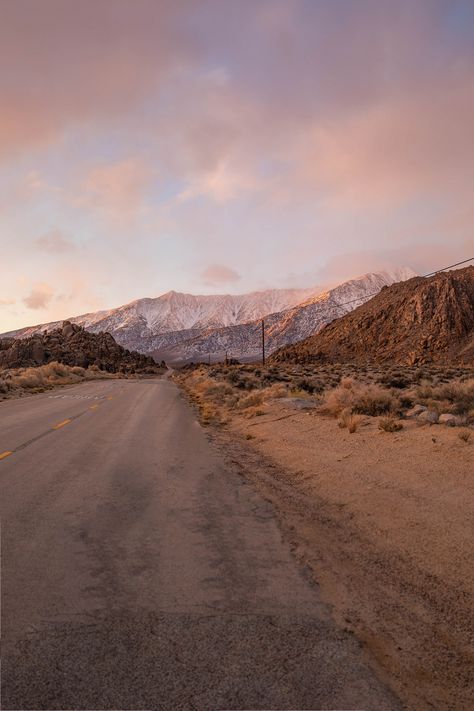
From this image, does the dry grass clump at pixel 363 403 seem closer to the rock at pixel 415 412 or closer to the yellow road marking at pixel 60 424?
the rock at pixel 415 412

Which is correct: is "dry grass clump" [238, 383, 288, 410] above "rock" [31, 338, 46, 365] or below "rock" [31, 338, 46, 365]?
below

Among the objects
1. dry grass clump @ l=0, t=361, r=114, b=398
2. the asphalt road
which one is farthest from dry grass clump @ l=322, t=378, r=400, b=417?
dry grass clump @ l=0, t=361, r=114, b=398

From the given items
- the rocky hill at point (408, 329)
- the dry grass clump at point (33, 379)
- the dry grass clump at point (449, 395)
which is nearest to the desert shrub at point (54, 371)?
the dry grass clump at point (33, 379)

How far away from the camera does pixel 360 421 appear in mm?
11867

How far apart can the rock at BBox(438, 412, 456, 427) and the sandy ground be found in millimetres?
403

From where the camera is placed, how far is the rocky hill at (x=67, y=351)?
78.4 metres

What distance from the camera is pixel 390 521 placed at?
5758 millimetres

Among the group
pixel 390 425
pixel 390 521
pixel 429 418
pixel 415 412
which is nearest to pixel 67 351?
pixel 415 412

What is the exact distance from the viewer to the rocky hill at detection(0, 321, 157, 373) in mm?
78375

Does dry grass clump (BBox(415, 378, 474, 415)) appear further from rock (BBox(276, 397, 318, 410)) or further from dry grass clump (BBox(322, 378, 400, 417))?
rock (BBox(276, 397, 318, 410))

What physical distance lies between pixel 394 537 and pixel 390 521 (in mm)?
490

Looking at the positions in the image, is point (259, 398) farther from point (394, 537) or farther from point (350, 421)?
point (394, 537)

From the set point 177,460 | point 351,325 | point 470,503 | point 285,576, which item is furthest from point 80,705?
point 351,325

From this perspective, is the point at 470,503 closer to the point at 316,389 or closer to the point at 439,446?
the point at 439,446
